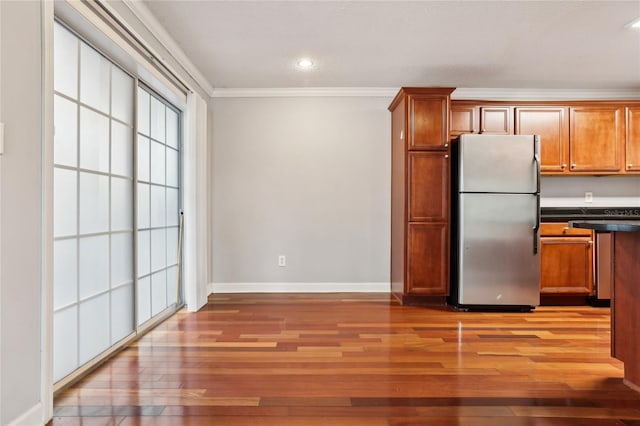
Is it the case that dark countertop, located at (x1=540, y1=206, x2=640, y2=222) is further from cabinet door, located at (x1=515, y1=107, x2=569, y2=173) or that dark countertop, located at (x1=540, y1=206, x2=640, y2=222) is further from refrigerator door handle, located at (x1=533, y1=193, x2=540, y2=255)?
refrigerator door handle, located at (x1=533, y1=193, x2=540, y2=255)

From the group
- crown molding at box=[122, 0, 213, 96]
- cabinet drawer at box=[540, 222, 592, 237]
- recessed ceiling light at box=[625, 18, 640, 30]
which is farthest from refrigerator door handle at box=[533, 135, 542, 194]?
crown molding at box=[122, 0, 213, 96]

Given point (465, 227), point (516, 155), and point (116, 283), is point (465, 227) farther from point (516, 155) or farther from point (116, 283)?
point (116, 283)

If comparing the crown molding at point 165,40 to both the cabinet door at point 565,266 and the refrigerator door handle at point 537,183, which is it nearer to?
the refrigerator door handle at point 537,183

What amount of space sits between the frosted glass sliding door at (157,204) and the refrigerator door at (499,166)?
2703mm

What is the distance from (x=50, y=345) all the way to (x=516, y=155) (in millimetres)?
3745

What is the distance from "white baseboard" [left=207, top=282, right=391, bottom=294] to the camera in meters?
4.57

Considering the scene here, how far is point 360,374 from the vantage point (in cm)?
230

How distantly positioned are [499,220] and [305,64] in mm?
2274

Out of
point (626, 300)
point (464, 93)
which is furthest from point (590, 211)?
point (626, 300)

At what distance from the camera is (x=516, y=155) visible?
3.79 meters

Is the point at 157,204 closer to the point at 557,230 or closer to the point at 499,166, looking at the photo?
the point at 499,166

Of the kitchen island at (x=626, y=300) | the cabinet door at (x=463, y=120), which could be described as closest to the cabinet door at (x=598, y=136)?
the cabinet door at (x=463, y=120)

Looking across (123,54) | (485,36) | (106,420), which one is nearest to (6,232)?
(106,420)

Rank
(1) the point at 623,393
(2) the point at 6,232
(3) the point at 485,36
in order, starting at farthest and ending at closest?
(3) the point at 485,36, (1) the point at 623,393, (2) the point at 6,232
